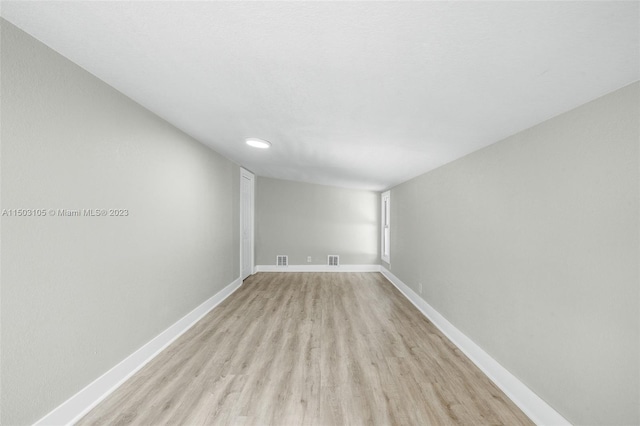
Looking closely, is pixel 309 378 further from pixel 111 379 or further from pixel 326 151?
pixel 326 151

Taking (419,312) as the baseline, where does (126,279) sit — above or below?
above

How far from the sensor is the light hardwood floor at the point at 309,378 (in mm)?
1702

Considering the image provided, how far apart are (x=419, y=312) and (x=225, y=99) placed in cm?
361

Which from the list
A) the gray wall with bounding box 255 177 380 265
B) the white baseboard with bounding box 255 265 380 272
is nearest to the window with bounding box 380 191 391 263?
the gray wall with bounding box 255 177 380 265

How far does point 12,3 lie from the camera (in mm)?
1115

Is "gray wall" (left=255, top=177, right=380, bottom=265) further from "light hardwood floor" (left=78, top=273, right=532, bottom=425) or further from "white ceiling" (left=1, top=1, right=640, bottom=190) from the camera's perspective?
"white ceiling" (left=1, top=1, right=640, bottom=190)

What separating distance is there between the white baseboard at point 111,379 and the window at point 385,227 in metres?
4.14

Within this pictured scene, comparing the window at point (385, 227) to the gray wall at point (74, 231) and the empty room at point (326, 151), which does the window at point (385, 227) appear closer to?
the empty room at point (326, 151)

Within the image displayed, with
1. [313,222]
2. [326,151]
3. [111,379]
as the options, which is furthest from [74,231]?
A: [313,222]

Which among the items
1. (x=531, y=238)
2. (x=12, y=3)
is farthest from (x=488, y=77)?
(x=12, y=3)

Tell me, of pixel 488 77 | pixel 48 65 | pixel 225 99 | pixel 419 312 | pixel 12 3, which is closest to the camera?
pixel 12 3

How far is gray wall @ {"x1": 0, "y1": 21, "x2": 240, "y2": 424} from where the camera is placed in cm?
131

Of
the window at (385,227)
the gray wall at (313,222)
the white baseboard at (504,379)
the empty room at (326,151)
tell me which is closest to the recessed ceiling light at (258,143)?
the empty room at (326,151)

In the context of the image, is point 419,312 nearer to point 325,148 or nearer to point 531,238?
point 531,238
